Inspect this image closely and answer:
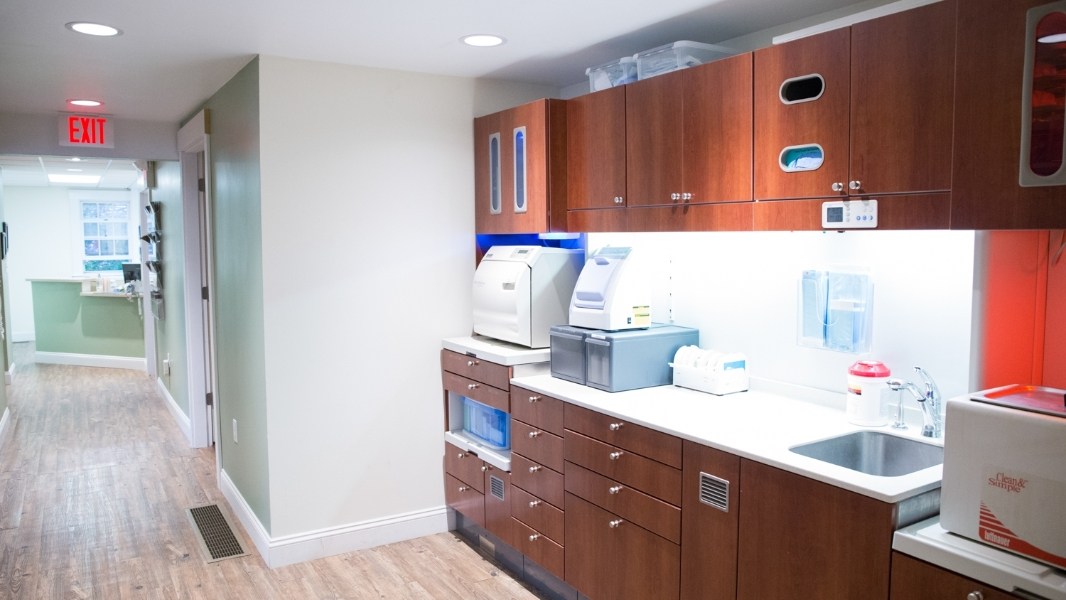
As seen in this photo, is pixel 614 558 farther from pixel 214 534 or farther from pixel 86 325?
pixel 86 325

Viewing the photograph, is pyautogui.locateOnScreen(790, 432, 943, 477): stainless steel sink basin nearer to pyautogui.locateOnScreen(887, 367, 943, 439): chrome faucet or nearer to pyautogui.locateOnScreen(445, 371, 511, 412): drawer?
pyautogui.locateOnScreen(887, 367, 943, 439): chrome faucet

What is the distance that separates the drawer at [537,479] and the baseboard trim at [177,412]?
3.27m

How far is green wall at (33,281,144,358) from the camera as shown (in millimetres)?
8797

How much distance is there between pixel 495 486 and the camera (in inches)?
140

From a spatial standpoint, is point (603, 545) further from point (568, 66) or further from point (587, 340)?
point (568, 66)

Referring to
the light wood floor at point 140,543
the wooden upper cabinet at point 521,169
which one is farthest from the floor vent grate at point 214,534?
the wooden upper cabinet at point 521,169

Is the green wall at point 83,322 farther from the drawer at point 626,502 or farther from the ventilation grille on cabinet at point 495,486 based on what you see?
the drawer at point 626,502

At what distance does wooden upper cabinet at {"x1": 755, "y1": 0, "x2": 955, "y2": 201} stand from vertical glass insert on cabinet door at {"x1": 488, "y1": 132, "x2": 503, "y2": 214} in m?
1.55

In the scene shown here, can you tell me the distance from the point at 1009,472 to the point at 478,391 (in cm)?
236

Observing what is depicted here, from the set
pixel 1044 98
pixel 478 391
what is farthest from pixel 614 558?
pixel 1044 98

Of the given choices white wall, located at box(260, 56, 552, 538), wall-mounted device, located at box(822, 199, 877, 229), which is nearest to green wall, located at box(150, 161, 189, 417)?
white wall, located at box(260, 56, 552, 538)

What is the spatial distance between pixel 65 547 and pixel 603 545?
282 cm

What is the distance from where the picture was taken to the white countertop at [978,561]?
161 centimetres

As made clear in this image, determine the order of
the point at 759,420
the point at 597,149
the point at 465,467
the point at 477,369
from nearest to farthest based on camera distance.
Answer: the point at 759,420
the point at 597,149
the point at 477,369
the point at 465,467
